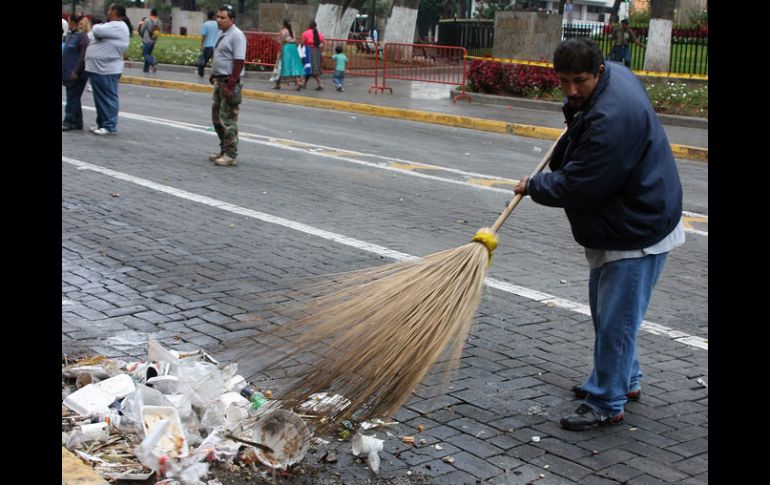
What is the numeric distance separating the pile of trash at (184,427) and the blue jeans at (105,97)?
8.52 meters

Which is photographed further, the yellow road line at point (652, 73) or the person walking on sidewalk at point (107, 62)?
the yellow road line at point (652, 73)

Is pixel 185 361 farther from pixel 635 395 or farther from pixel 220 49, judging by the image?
pixel 220 49

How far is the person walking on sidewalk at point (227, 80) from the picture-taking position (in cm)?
1003

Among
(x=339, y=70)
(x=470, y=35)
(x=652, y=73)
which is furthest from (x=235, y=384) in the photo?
(x=470, y=35)

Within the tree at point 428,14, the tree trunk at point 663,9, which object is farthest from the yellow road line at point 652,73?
the tree at point 428,14

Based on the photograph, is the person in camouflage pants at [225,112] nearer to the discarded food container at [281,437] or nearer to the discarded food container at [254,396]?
the discarded food container at [254,396]

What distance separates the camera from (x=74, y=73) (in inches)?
476

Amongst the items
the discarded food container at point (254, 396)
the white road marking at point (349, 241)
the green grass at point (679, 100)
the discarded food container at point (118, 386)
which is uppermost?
the green grass at point (679, 100)

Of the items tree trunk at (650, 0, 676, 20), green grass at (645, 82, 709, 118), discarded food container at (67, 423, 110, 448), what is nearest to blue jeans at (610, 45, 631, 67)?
tree trunk at (650, 0, 676, 20)

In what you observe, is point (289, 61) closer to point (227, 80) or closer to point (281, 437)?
point (227, 80)

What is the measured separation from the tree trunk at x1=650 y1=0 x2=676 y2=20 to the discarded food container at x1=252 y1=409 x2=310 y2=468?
19891 millimetres

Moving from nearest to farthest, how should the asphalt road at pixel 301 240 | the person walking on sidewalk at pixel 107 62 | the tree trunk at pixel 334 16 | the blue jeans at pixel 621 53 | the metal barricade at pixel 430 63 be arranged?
1. the asphalt road at pixel 301 240
2. the person walking on sidewalk at pixel 107 62
3. the metal barricade at pixel 430 63
4. the blue jeans at pixel 621 53
5. the tree trunk at pixel 334 16

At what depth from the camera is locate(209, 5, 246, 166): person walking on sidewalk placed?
10031mm
